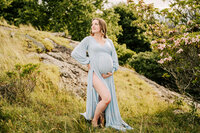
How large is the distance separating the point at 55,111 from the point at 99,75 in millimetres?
1566

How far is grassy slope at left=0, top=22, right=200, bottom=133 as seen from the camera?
2.99 metres

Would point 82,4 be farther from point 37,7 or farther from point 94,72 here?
point 94,72

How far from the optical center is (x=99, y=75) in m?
3.11

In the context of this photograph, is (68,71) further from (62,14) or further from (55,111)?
(62,14)

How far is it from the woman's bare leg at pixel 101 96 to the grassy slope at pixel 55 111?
0.80 ft

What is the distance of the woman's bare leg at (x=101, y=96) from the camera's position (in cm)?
297

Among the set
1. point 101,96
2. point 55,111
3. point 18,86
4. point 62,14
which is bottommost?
point 55,111

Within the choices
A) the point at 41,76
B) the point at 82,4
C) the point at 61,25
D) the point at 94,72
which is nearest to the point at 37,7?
the point at 61,25

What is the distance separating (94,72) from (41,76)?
2.69m

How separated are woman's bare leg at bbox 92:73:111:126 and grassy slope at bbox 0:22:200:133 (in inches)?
9.6

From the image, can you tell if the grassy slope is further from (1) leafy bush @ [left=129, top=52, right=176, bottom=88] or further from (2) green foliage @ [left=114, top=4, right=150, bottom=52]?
(2) green foliage @ [left=114, top=4, right=150, bottom=52]

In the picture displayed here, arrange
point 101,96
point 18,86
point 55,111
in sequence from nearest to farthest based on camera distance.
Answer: point 101,96, point 55,111, point 18,86

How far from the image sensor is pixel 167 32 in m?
4.81

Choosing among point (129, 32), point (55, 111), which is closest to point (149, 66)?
point (55, 111)
